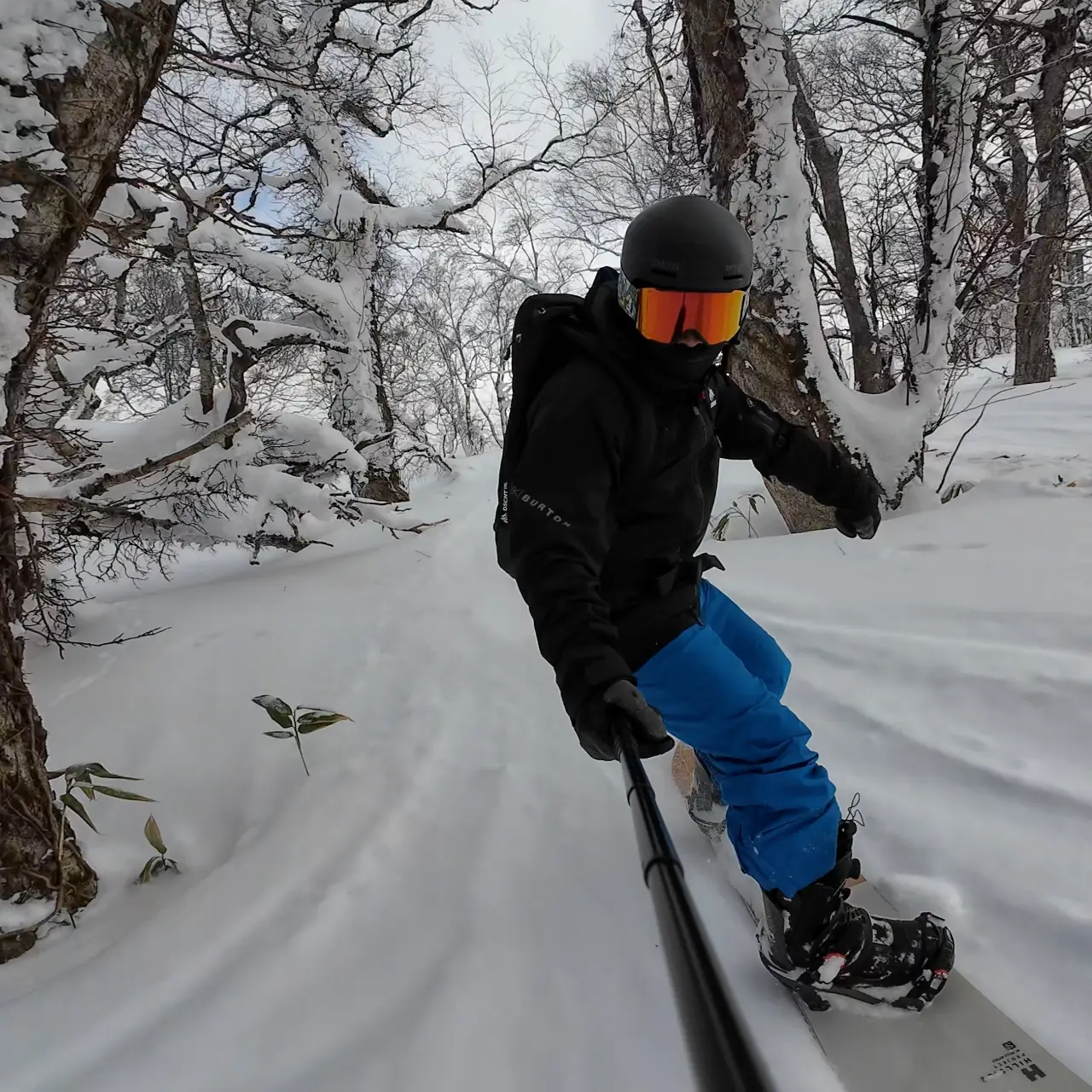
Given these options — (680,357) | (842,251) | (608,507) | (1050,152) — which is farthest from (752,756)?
(1050,152)

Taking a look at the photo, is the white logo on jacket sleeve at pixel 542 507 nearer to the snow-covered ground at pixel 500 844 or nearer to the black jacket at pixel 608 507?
the black jacket at pixel 608 507

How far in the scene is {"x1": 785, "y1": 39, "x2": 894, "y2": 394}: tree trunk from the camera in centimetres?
599

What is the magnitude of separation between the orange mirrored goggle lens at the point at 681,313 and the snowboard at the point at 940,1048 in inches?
59.3

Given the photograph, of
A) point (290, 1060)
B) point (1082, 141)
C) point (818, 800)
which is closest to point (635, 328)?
point (818, 800)

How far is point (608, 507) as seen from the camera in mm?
1465

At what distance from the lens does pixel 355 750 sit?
2697 millimetres

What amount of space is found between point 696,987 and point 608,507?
1022 millimetres

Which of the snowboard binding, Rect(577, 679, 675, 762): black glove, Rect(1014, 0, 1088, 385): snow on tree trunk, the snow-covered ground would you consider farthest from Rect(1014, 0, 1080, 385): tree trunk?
Rect(577, 679, 675, 762): black glove

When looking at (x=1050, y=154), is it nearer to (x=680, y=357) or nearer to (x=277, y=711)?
(x=680, y=357)

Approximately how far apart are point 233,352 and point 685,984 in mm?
6205

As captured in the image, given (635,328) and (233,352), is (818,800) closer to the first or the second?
(635,328)

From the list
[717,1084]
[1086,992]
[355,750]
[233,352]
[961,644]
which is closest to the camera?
[717,1084]

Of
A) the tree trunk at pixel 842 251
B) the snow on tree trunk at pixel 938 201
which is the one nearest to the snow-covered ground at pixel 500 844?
the snow on tree trunk at pixel 938 201

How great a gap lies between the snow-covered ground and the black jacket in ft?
2.61
